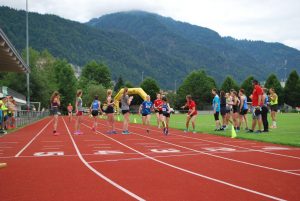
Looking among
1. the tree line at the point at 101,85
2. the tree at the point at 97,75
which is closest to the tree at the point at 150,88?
the tree line at the point at 101,85

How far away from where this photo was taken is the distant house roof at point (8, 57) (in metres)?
24.1

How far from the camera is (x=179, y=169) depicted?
9.35 metres

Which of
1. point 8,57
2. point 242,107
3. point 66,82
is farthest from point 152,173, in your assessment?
point 66,82

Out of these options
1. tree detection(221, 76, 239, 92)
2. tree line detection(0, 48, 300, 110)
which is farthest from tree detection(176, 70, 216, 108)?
tree detection(221, 76, 239, 92)

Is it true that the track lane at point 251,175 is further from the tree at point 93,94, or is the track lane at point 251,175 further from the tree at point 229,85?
the tree at point 229,85

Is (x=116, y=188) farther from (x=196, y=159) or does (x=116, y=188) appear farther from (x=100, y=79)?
(x=100, y=79)

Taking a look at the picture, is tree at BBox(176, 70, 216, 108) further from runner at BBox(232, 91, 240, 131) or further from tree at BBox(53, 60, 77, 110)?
runner at BBox(232, 91, 240, 131)

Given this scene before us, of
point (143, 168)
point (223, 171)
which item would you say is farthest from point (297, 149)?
point (143, 168)

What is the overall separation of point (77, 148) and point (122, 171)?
5099 millimetres

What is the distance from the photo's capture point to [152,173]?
887cm

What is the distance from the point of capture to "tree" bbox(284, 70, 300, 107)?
98000 millimetres

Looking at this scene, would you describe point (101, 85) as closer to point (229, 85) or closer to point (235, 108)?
point (229, 85)

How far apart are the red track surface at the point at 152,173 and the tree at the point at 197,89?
92.4 metres

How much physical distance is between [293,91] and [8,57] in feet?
269
